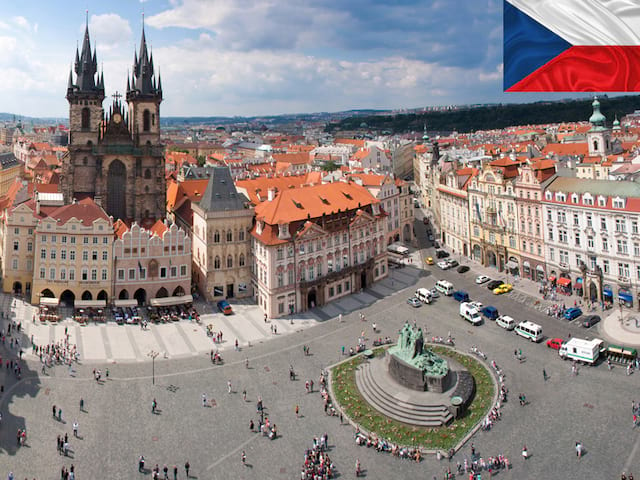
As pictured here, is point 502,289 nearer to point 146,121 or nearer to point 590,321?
point 590,321

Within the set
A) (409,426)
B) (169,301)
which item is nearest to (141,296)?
(169,301)

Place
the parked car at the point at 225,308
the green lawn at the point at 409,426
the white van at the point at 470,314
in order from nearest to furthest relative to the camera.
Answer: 1. the green lawn at the point at 409,426
2. the white van at the point at 470,314
3. the parked car at the point at 225,308

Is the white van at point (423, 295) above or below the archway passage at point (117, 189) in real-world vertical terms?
below

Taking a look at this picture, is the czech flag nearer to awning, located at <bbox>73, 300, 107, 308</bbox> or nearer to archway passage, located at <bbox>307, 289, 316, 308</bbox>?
archway passage, located at <bbox>307, 289, 316, 308</bbox>

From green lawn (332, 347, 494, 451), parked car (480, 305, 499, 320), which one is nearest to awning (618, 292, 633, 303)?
parked car (480, 305, 499, 320)

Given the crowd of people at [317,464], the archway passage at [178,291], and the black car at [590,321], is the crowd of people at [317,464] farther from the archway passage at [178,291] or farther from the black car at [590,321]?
the archway passage at [178,291]

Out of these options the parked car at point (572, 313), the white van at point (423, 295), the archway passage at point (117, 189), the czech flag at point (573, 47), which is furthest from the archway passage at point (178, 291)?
the czech flag at point (573, 47)
